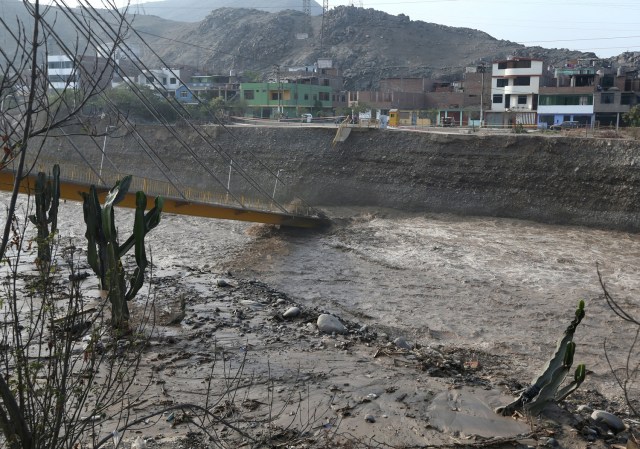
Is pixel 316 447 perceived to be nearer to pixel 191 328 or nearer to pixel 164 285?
pixel 191 328

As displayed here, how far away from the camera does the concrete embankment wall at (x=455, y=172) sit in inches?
927

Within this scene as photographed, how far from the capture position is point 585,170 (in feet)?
79.0

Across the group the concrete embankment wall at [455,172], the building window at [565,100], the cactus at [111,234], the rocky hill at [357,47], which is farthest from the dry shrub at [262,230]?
the rocky hill at [357,47]

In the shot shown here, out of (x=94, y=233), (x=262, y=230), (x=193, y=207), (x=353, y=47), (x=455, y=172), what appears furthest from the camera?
(x=353, y=47)

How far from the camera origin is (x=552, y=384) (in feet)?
23.5

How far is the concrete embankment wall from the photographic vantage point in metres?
23.5

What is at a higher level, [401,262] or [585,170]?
[585,170]

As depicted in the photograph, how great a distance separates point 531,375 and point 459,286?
6326mm

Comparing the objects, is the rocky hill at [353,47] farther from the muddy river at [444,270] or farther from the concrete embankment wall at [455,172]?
the muddy river at [444,270]

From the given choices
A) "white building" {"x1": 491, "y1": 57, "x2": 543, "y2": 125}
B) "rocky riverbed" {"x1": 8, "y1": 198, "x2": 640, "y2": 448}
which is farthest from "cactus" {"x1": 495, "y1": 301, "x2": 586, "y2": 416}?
"white building" {"x1": 491, "y1": 57, "x2": 543, "y2": 125}

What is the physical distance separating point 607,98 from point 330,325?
3690 centimetres

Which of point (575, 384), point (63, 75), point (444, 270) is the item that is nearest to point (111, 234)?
point (575, 384)

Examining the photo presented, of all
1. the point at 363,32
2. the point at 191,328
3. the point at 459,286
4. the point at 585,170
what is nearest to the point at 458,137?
the point at 585,170

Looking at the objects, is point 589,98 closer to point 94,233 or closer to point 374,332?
point 374,332
